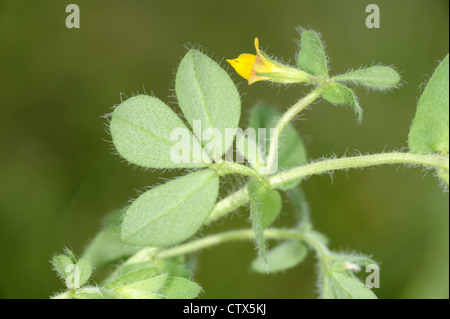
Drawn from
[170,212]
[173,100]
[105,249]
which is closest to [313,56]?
[170,212]

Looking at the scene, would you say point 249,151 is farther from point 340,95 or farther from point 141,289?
point 141,289


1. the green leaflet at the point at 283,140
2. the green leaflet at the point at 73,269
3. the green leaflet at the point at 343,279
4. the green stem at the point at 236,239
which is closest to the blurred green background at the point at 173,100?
the green leaflet at the point at 283,140

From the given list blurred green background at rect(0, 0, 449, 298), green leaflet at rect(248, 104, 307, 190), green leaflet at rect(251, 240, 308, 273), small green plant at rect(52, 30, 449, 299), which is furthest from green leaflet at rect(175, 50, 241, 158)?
blurred green background at rect(0, 0, 449, 298)

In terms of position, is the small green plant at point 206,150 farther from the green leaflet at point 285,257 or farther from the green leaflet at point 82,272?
the green leaflet at point 285,257

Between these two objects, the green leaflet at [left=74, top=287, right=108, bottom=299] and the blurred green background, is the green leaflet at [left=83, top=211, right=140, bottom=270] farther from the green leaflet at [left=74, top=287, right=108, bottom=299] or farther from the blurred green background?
the blurred green background

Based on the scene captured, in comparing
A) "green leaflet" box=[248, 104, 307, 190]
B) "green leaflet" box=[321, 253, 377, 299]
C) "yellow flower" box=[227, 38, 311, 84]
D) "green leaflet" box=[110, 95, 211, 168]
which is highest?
"green leaflet" box=[248, 104, 307, 190]
